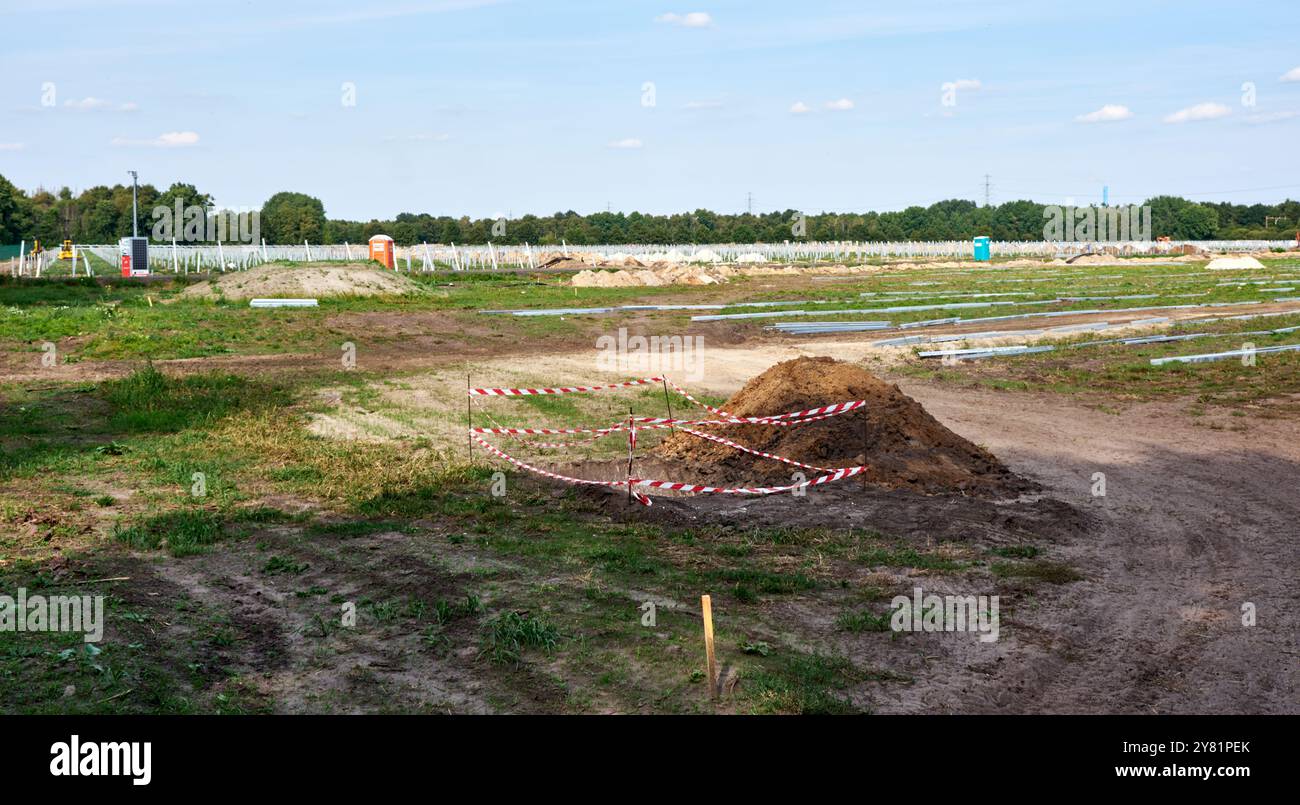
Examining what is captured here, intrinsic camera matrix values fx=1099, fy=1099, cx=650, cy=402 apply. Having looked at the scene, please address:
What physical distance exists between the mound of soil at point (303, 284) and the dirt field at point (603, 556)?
66.4 feet

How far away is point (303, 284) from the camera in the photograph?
4516 centimetres

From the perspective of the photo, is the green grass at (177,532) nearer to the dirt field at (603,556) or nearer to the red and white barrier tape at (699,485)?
the dirt field at (603,556)

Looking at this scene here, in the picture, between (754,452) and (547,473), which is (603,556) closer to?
(547,473)

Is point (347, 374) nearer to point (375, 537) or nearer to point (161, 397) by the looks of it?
point (161, 397)

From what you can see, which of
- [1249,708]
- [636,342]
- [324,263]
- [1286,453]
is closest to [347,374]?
[636,342]

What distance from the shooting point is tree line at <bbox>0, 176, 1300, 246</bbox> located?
99188mm

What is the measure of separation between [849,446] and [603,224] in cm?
14052

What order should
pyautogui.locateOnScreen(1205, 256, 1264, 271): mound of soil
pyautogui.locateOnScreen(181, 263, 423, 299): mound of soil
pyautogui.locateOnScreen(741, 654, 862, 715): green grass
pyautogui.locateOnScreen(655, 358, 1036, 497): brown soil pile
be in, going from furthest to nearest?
pyautogui.locateOnScreen(1205, 256, 1264, 271): mound of soil, pyautogui.locateOnScreen(181, 263, 423, 299): mound of soil, pyautogui.locateOnScreen(655, 358, 1036, 497): brown soil pile, pyautogui.locateOnScreen(741, 654, 862, 715): green grass

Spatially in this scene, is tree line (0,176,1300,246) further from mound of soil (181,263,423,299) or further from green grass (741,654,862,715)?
green grass (741,654,862,715)

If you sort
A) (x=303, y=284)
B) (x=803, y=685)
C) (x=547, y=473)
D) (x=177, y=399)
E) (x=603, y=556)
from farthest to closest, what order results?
(x=303, y=284)
(x=177, y=399)
(x=547, y=473)
(x=603, y=556)
(x=803, y=685)

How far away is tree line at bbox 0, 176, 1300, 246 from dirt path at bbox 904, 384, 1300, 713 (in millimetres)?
83984

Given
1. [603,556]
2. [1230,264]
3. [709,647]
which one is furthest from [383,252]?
[709,647]

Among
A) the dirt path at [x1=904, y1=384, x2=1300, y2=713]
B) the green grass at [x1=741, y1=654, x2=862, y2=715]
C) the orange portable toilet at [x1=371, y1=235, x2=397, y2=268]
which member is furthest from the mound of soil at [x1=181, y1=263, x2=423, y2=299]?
the green grass at [x1=741, y1=654, x2=862, y2=715]
